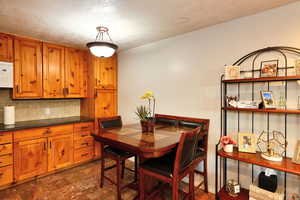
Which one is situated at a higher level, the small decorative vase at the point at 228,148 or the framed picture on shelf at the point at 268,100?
the framed picture on shelf at the point at 268,100

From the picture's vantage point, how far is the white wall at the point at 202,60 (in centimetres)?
190

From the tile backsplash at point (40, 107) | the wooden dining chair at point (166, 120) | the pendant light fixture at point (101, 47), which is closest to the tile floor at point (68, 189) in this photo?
the wooden dining chair at point (166, 120)

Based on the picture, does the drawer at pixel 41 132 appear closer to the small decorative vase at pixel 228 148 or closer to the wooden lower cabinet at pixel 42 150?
the wooden lower cabinet at pixel 42 150

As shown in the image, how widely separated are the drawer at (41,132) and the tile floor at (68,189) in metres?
0.71

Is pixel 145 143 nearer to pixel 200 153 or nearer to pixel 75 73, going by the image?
pixel 200 153

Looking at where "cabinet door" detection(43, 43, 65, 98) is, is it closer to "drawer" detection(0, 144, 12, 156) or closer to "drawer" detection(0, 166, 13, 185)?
"drawer" detection(0, 144, 12, 156)

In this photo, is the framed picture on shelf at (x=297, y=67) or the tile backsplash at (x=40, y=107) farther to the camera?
the tile backsplash at (x=40, y=107)

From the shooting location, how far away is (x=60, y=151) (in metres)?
3.02

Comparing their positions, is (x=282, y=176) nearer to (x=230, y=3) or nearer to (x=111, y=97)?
(x=230, y=3)

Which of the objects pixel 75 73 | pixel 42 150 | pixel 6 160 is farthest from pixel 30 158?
pixel 75 73

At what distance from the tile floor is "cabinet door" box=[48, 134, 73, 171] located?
6.9 inches

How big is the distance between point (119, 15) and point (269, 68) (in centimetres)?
183

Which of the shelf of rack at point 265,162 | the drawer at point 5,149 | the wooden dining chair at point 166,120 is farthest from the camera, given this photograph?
the wooden dining chair at point 166,120

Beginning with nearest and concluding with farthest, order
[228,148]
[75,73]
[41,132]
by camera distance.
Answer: [228,148], [41,132], [75,73]
